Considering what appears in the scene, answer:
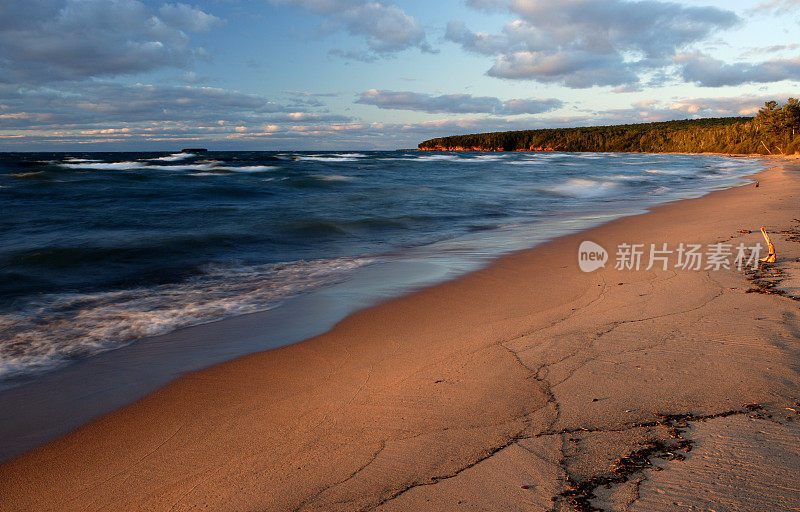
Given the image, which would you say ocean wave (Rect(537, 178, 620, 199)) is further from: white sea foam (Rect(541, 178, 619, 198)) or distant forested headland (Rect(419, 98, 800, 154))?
distant forested headland (Rect(419, 98, 800, 154))

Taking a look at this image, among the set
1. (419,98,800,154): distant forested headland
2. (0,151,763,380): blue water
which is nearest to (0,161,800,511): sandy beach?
(0,151,763,380): blue water

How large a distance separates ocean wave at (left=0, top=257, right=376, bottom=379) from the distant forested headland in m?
66.9

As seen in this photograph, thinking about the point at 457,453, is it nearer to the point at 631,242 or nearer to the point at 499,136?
the point at 631,242

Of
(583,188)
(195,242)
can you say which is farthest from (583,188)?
(195,242)

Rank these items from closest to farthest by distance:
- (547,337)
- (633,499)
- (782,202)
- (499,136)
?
(633,499) → (547,337) → (782,202) → (499,136)

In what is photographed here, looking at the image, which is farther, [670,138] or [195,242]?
[670,138]

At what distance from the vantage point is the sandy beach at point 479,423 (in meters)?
2.16

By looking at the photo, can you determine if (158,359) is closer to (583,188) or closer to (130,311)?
(130,311)

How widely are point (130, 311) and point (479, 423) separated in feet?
15.8

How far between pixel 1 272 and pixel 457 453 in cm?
905

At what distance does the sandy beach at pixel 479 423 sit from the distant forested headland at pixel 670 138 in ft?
219

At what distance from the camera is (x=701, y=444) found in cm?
235

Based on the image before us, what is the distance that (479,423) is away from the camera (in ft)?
9.07

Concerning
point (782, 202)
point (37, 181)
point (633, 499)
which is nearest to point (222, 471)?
point (633, 499)
